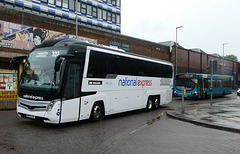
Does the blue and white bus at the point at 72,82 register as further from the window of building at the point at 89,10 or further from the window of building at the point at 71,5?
the window of building at the point at 89,10

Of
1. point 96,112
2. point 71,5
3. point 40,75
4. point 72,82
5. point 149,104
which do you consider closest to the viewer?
point 40,75

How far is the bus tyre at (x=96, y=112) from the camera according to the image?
31.7ft

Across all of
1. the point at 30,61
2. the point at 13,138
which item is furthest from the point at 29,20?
the point at 13,138

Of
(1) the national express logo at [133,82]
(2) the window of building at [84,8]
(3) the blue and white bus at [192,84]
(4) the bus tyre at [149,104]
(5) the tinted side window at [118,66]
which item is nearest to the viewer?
(5) the tinted side window at [118,66]

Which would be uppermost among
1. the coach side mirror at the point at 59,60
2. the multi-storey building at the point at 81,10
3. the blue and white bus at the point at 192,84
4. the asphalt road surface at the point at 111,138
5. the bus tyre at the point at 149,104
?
the multi-storey building at the point at 81,10

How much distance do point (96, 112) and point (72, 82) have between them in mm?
2048

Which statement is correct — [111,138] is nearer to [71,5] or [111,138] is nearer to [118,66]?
[118,66]

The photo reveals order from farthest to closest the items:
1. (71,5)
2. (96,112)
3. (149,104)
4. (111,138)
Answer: (71,5) < (149,104) < (96,112) < (111,138)

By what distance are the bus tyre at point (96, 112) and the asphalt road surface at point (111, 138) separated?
0.27 meters

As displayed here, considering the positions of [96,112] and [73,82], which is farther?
[96,112]

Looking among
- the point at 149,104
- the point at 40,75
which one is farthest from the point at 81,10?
the point at 40,75

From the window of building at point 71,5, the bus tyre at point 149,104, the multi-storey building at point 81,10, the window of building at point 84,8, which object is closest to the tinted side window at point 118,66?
the bus tyre at point 149,104

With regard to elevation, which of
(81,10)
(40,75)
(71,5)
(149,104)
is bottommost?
(149,104)

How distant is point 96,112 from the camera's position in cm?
985
